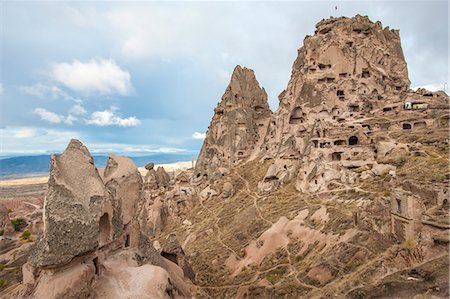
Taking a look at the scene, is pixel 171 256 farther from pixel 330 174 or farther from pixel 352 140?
pixel 352 140

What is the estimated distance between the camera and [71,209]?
1324 cm

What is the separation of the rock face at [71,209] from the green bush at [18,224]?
186 ft

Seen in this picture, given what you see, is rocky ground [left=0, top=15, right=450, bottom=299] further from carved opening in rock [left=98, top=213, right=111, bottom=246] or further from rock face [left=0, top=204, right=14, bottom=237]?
rock face [left=0, top=204, right=14, bottom=237]

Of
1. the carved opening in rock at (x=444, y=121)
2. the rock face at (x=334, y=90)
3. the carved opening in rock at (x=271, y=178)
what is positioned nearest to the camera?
the carved opening in rock at (x=444, y=121)

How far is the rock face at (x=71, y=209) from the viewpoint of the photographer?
1246cm

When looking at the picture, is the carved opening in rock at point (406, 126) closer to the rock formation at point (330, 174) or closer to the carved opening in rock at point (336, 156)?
the rock formation at point (330, 174)

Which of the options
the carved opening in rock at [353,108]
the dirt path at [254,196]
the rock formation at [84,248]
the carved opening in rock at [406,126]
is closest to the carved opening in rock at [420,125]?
the carved opening in rock at [406,126]

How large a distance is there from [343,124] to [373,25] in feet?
90.1

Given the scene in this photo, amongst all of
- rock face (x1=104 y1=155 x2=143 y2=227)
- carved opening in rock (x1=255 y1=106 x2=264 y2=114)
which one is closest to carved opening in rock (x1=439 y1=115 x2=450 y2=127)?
carved opening in rock (x1=255 y1=106 x2=264 y2=114)

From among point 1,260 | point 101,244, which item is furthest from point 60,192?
point 1,260

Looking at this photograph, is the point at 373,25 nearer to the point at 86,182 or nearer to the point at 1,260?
the point at 86,182

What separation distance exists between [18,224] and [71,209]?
60922 millimetres

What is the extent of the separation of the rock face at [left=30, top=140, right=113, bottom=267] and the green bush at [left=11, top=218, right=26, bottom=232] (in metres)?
56.6

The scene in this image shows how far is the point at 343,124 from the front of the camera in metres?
46.6
